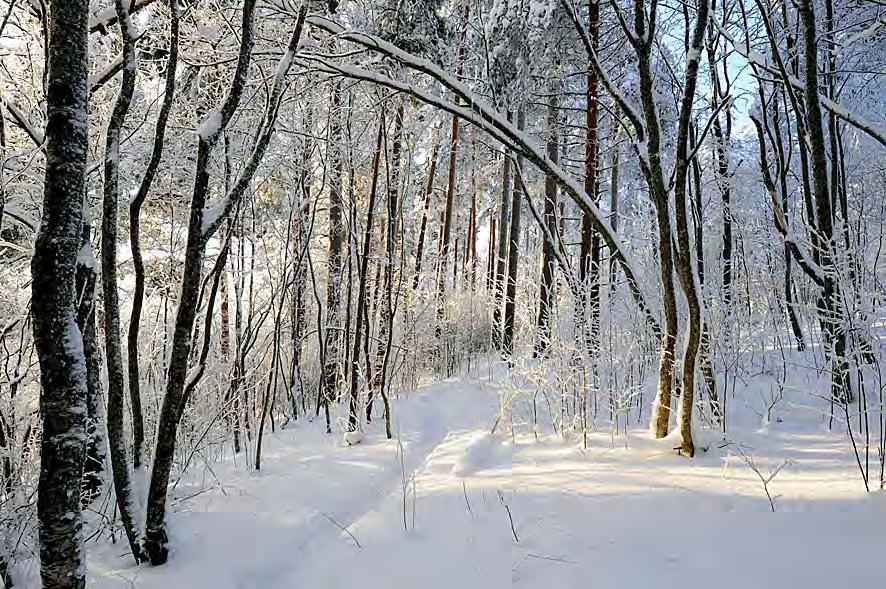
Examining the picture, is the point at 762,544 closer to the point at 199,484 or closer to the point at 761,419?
the point at 761,419

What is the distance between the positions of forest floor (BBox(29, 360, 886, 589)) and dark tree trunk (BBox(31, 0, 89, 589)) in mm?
722

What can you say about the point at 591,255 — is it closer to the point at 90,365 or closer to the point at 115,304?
the point at 115,304

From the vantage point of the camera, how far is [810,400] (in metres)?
3.87

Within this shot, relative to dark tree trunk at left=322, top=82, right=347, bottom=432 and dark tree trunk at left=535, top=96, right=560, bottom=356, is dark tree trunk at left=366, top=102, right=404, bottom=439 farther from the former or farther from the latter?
dark tree trunk at left=535, top=96, right=560, bottom=356

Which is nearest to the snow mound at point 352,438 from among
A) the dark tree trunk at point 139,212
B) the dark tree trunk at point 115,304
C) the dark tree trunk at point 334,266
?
the dark tree trunk at point 334,266

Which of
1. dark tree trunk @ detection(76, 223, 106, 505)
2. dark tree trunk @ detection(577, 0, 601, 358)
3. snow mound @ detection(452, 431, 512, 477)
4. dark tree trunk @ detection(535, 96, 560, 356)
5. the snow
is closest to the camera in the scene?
the snow

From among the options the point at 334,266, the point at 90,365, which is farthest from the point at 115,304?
the point at 334,266

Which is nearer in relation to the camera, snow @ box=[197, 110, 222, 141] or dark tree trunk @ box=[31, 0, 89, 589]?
dark tree trunk @ box=[31, 0, 89, 589]

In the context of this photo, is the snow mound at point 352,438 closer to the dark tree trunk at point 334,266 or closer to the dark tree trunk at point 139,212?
the dark tree trunk at point 334,266

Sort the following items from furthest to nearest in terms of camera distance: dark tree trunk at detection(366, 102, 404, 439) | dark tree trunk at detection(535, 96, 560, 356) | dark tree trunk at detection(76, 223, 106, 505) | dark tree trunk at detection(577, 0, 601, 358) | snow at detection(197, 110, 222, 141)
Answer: dark tree trunk at detection(366, 102, 404, 439) → dark tree trunk at detection(535, 96, 560, 356) → dark tree trunk at detection(577, 0, 601, 358) → dark tree trunk at detection(76, 223, 106, 505) → snow at detection(197, 110, 222, 141)

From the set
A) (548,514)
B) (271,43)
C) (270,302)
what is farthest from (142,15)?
(548,514)

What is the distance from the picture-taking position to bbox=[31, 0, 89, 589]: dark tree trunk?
1491 mm

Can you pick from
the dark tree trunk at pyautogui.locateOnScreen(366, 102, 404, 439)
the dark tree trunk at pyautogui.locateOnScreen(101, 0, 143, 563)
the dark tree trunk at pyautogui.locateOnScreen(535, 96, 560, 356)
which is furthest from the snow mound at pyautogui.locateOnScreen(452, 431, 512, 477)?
the dark tree trunk at pyautogui.locateOnScreen(101, 0, 143, 563)

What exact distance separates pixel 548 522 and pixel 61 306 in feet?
7.19
